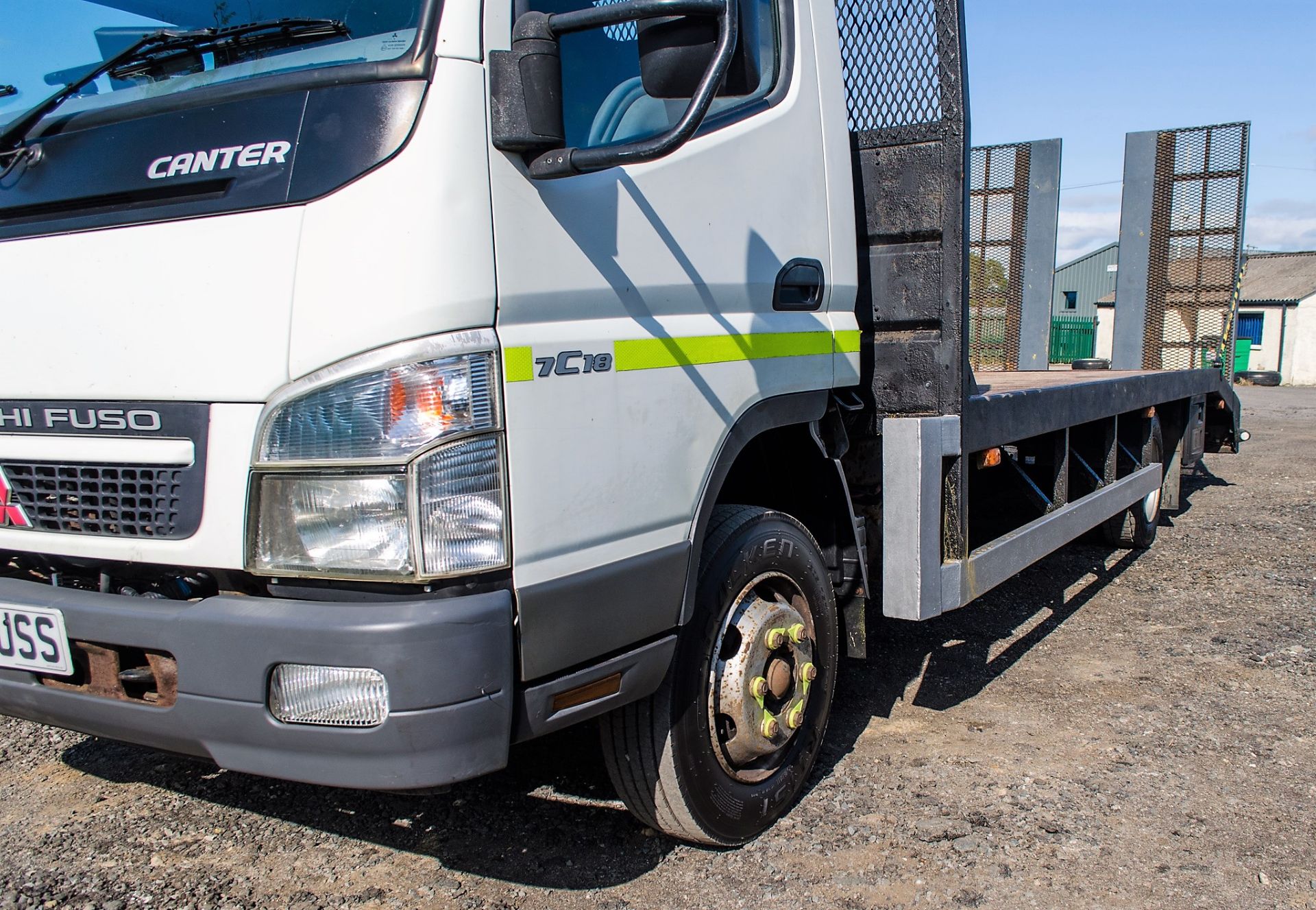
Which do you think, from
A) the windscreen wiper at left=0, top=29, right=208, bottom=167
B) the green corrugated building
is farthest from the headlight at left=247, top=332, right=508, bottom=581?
the green corrugated building

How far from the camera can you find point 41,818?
9.63ft

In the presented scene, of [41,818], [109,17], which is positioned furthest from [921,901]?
[109,17]

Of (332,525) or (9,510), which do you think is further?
(9,510)

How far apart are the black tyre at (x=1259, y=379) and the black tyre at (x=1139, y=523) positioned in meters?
25.6

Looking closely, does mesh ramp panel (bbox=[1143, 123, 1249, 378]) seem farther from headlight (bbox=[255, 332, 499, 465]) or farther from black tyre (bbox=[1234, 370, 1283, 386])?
black tyre (bbox=[1234, 370, 1283, 386])

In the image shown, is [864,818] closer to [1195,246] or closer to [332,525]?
[332,525]

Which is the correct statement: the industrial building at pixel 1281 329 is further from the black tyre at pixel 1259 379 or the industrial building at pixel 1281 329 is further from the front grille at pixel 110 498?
the front grille at pixel 110 498

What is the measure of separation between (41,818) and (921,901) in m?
2.50

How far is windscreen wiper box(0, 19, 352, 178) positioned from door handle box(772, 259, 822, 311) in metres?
1.25

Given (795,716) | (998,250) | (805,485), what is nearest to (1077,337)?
(998,250)

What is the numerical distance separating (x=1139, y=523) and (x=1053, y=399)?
9.18 feet

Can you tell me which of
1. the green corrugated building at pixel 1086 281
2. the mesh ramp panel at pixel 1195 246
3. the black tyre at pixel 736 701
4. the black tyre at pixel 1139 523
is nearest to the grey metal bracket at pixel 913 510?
the black tyre at pixel 736 701

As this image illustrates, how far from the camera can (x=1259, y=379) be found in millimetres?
29156

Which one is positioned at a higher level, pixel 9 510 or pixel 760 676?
pixel 9 510
